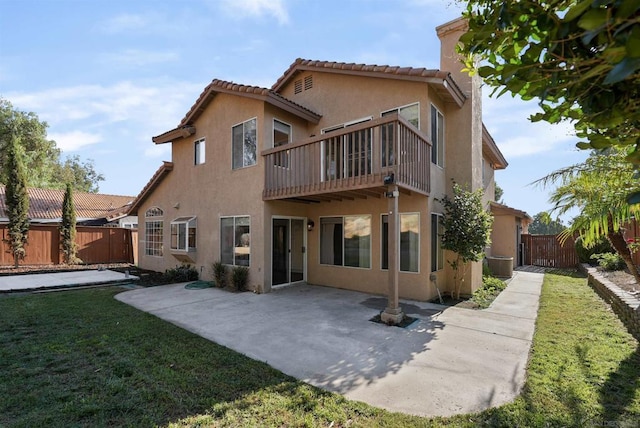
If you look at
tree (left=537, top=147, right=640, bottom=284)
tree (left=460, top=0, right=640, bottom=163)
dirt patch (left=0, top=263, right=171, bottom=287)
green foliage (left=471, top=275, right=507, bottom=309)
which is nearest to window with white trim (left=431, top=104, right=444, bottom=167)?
green foliage (left=471, top=275, right=507, bottom=309)

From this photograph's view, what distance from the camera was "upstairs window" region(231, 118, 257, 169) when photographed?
34.6 ft

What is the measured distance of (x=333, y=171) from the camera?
949 cm

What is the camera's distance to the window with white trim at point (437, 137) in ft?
30.7

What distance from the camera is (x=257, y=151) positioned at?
1030 cm

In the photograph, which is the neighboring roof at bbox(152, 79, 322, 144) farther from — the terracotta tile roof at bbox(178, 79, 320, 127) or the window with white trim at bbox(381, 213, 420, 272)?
the window with white trim at bbox(381, 213, 420, 272)

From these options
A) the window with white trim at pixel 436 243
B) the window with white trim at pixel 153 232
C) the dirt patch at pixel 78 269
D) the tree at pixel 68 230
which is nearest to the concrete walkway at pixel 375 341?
the window with white trim at pixel 436 243

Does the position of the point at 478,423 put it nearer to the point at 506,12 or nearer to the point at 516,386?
the point at 516,386

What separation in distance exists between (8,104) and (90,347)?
32648 millimetres

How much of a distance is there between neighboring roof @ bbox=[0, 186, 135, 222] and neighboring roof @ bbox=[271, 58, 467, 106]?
49.6 feet

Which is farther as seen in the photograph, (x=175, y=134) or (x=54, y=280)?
(x=175, y=134)

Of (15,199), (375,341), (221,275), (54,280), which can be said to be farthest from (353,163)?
(15,199)

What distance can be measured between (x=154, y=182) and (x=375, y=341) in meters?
13.3

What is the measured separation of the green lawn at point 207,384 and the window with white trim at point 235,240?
4373 millimetres

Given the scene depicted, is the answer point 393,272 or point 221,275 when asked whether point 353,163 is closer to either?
point 393,272
